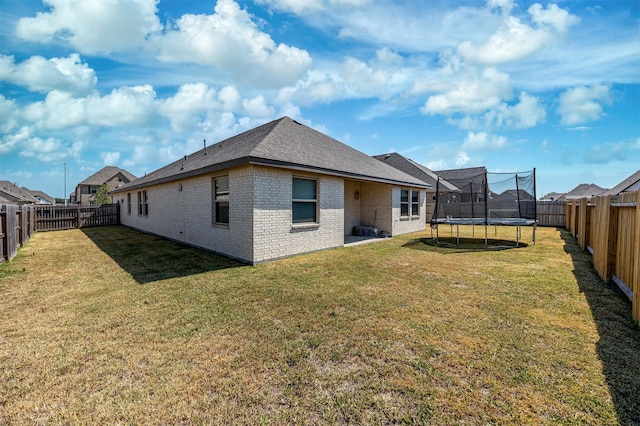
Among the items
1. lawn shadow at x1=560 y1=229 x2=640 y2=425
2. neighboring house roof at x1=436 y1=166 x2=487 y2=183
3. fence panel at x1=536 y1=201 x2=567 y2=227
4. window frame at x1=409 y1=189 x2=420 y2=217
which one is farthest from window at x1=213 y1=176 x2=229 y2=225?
neighboring house roof at x1=436 y1=166 x2=487 y2=183

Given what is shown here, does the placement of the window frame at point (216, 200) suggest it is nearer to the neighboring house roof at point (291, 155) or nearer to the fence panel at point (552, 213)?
the neighboring house roof at point (291, 155)

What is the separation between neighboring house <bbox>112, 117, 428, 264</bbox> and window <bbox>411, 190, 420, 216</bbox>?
1815 mm

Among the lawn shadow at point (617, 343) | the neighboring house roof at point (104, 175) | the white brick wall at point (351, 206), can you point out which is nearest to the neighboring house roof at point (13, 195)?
the neighboring house roof at point (104, 175)

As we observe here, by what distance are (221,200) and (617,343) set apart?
8094 millimetres

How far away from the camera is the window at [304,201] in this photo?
306 inches

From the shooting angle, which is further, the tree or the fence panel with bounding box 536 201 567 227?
the tree

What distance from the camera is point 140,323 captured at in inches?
138

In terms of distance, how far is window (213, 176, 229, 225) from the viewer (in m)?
7.77

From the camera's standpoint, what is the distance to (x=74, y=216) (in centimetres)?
1702

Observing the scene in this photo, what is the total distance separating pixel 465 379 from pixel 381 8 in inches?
383

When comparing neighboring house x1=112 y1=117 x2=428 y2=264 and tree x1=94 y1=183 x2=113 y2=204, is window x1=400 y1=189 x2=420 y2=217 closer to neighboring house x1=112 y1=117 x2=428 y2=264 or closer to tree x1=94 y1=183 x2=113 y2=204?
neighboring house x1=112 y1=117 x2=428 y2=264

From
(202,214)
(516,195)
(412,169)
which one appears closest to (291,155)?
(202,214)

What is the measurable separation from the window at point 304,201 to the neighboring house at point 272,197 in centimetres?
3

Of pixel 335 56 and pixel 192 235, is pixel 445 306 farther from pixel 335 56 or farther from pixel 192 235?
pixel 335 56
